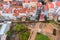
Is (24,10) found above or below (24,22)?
above

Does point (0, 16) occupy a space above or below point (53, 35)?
above

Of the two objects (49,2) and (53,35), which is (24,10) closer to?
(49,2)

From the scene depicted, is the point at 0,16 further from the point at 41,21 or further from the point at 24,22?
the point at 41,21

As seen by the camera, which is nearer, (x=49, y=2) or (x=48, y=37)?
(x=48, y=37)

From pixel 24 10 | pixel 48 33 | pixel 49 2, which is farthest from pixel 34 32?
pixel 49 2

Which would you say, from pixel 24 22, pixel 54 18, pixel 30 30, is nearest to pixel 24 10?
pixel 24 22

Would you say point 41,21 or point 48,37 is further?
point 41,21

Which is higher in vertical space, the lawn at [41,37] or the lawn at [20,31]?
the lawn at [20,31]

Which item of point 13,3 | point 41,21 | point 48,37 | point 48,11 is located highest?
point 13,3

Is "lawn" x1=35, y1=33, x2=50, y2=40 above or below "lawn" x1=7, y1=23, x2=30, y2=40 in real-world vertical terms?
below
